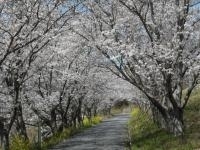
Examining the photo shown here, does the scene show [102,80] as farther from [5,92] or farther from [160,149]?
[160,149]

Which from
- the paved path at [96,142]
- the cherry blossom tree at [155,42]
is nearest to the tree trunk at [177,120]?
the cherry blossom tree at [155,42]

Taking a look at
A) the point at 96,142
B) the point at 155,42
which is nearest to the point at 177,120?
the point at 155,42

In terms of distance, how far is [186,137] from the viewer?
70.9ft

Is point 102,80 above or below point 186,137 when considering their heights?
above

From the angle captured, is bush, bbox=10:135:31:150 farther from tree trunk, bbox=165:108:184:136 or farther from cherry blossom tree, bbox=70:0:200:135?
tree trunk, bbox=165:108:184:136

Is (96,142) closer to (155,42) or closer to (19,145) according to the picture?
(19,145)

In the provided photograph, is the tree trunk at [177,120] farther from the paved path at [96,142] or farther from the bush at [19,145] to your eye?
the bush at [19,145]

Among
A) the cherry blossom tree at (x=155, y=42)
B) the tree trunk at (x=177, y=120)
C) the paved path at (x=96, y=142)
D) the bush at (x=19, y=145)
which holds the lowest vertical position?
the paved path at (x=96, y=142)

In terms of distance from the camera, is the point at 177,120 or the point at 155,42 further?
the point at 177,120

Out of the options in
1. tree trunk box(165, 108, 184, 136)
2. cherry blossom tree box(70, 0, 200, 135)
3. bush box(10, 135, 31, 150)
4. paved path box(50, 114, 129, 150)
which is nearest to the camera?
cherry blossom tree box(70, 0, 200, 135)

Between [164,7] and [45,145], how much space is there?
12.3 metres

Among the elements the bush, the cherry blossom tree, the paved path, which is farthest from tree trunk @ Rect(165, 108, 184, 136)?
the bush

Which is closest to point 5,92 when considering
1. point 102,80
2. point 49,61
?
point 49,61

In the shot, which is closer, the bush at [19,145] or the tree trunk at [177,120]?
the tree trunk at [177,120]
